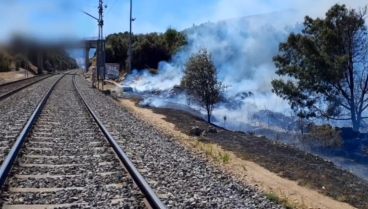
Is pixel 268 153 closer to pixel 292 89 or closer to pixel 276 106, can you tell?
pixel 292 89

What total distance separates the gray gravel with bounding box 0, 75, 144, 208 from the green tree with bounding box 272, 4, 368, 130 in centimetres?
1187

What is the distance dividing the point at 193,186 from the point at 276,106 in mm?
19537

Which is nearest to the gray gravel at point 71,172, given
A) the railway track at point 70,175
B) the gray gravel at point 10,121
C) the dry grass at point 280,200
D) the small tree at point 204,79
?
the railway track at point 70,175

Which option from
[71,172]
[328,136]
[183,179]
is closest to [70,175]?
[71,172]

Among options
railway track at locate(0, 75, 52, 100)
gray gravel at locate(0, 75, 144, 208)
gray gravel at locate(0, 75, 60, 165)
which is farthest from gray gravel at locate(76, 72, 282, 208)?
railway track at locate(0, 75, 52, 100)

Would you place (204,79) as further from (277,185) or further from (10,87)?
(10,87)

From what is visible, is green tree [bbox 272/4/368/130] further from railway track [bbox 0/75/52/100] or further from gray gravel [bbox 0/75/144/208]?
railway track [bbox 0/75/52/100]

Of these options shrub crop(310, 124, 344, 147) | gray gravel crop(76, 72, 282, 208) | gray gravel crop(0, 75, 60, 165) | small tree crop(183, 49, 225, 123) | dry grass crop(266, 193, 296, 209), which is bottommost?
shrub crop(310, 124, 344, 147)

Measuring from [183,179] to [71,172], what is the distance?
79.9 inches

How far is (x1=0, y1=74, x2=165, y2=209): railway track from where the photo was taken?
6781 mm

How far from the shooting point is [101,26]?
51.1 meters

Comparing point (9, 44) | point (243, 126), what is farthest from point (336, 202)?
point (9, 44)

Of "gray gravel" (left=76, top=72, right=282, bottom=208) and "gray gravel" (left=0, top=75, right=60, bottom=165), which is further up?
"gray gravel" (left=0, top=75, right=60, bottom=165)

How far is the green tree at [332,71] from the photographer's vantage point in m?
21.8
